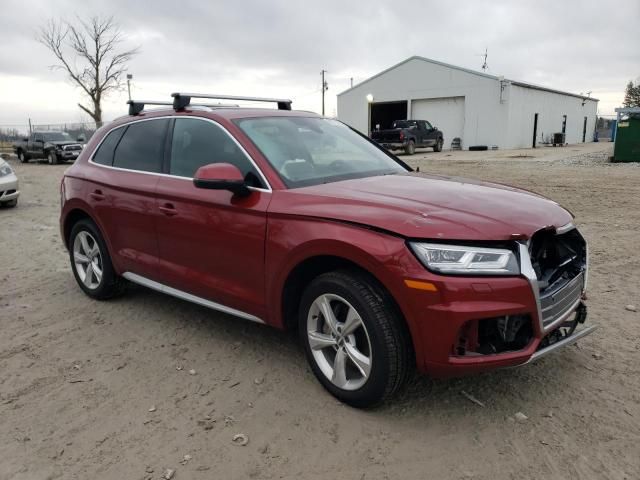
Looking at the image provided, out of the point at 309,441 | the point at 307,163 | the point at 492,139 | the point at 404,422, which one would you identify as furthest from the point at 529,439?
the point at 492,139

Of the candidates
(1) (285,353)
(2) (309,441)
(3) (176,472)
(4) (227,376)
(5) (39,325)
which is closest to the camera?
(3) (176,472)

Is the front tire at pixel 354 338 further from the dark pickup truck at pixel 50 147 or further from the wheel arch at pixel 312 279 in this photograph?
the dark pickup truck at pixel 50 147

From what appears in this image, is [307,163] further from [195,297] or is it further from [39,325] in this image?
[39,325]

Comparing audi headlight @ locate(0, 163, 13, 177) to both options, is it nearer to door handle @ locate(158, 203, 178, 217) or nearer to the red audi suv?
the red audi suv

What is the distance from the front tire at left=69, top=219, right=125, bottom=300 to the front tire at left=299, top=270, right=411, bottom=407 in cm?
237

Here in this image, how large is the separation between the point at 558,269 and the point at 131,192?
316 cm

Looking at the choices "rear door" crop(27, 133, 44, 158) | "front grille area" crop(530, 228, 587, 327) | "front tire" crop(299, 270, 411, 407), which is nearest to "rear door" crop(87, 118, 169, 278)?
"front tire" crop(299, 270, 411, 407)

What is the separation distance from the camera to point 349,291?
2820 millimetres

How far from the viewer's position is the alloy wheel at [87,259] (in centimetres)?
486

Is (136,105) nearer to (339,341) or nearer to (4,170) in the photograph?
(339,341)

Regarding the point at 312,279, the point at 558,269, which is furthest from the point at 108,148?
the point at 558,269

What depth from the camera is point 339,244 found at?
2824mm

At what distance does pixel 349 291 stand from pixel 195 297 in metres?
1.50

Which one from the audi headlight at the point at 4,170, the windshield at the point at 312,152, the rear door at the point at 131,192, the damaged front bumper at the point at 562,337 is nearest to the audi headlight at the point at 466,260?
the damaged front bumper at the point at 562,337
